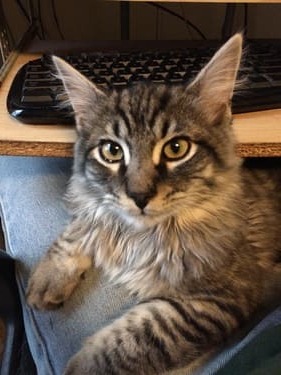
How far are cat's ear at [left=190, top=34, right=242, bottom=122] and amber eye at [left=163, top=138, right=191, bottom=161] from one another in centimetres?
7

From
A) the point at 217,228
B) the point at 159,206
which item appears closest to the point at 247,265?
the point at 217,228

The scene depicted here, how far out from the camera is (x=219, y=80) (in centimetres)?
80

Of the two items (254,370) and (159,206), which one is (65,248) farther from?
(254,370)

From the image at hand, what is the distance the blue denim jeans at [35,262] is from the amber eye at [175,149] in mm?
238

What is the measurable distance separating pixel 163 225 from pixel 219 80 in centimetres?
25

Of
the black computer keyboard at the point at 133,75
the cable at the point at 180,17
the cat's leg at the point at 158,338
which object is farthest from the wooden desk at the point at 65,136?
the cable at the point at 180,17

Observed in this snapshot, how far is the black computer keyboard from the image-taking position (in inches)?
34.4

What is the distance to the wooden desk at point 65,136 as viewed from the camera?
815mm

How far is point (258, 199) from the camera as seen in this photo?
37.4 inches

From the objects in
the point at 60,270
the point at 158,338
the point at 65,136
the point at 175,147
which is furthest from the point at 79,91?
the point at 158,338

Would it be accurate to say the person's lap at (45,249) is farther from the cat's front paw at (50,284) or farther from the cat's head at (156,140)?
the cat's head at (156,140)

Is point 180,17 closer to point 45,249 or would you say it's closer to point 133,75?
point 133,75

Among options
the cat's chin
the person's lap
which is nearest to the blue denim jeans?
the person's lap

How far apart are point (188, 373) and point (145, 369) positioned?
2.4 inches
